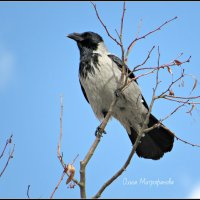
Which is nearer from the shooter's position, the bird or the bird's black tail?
the bird

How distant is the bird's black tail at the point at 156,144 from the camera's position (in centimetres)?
726

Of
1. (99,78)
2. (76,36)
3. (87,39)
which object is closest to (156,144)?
(99,78)

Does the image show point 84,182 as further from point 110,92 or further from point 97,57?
point 97,57

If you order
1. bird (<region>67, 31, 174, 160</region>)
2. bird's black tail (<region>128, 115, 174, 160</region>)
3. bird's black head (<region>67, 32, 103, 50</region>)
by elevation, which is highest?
bird's black head (<region>67, 32, 103, 50</region>)

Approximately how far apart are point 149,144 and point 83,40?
96.3 inches

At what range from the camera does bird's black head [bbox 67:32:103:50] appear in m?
7.86

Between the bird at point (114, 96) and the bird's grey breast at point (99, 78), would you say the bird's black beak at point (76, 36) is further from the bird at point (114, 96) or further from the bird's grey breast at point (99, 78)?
the bird's grey breast at point (99, 78)

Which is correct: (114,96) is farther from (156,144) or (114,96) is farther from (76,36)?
(76,36)

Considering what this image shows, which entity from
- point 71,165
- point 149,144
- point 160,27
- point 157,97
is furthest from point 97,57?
point 71,165

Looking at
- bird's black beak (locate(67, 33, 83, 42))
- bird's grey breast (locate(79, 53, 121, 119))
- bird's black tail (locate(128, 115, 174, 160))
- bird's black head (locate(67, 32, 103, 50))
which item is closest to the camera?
bird's grey breast (locate(79, 53, 121, 119))

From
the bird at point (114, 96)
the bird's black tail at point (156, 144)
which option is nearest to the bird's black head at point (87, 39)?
the bird at point (114, 96)

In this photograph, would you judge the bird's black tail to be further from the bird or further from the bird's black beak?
the bird's black beak

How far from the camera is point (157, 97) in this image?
4.57m

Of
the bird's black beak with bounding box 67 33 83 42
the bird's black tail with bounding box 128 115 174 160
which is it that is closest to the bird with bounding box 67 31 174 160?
the bird's black tail with bounding box 128 115 174 160
